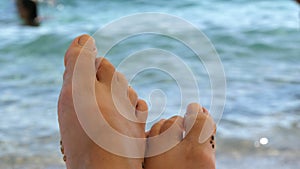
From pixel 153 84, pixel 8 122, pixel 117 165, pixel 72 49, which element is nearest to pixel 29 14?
pixel 153 84

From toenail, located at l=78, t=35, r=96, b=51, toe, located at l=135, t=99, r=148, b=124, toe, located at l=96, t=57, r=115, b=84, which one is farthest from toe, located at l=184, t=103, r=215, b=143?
toenail, located at l=78, t=35, r=96, b=51

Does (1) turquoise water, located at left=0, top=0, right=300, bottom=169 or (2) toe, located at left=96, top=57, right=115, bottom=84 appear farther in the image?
(1) turquoise water, located at left=0, top=0, right=300, bottom=169

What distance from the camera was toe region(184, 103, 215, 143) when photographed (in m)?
1.48

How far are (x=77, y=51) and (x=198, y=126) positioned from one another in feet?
1.39

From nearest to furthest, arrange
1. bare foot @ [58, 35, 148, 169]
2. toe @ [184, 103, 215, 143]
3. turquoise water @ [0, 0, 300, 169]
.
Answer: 1. bare foot @ [58, 35, 148, 169]
2. toe @ [184, 103, 215, 143]
3. turquoise water @ [0, 0, 300, 169]

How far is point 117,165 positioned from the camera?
134 centimetres

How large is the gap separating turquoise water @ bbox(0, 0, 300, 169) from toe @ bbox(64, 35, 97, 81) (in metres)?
0.46

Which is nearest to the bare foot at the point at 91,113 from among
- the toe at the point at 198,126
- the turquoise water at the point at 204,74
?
the toe at the point at 198,126

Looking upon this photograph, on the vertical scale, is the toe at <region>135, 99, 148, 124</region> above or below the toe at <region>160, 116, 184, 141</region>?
above

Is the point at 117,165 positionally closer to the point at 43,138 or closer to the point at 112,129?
the point at 112,129

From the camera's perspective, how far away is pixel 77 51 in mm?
1551

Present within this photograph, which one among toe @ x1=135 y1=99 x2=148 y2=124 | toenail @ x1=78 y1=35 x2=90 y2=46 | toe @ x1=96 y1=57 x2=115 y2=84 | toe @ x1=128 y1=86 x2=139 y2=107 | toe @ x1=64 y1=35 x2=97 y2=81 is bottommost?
toe @ x1=135 y1=99 x2=148 y2=124

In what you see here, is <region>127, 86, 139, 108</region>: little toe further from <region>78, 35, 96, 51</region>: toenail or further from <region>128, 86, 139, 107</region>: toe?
<region>78, 35, 96, 51</region>: toenail

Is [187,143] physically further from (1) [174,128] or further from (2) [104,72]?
(2) [104,72]
